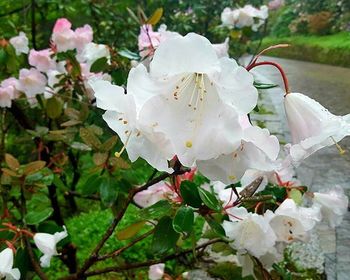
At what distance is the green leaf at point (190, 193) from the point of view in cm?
81

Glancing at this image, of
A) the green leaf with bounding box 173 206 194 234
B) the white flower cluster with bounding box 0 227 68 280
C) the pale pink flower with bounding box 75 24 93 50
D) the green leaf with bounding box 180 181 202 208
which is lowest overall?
the white flower cluster with bounding box 0 227 68 280

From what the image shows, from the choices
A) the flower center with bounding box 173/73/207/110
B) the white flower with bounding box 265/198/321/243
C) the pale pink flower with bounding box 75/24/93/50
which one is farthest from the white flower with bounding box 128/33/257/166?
the pale pink flower with bounding box 75/24/93/50

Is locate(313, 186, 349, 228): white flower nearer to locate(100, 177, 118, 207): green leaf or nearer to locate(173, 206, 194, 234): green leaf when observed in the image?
locate(173, 206, 194, 234): green leaf

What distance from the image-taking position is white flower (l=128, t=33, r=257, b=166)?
0.49 metres

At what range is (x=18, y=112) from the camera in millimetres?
2006

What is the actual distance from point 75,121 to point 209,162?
37.3 inches

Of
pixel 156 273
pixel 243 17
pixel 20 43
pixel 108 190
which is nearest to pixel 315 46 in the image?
pixel 243 17

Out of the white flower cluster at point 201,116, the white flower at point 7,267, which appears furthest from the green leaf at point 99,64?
the white flower cluster at point 201,116

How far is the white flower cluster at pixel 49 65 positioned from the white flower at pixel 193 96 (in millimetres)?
1081

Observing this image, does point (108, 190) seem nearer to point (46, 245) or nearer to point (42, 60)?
point (46, 245)

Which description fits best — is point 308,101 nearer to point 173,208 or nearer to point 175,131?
point 175,131

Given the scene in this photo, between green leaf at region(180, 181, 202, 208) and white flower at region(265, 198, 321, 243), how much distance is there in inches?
5.4

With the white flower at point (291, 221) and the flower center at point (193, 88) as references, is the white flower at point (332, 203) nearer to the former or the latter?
the white flower at point (291, 221)

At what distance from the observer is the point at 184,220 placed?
2.57ft
